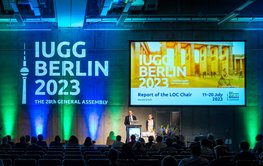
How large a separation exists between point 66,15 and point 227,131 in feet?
25.2

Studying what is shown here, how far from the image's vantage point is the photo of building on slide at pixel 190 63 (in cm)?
1909

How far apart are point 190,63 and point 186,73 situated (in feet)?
1.36

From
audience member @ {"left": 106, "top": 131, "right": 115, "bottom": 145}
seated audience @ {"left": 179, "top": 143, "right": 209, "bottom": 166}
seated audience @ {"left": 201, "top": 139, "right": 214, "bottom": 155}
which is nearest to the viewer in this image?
seated audience @ {"left": 179, "top": 143, "right": 209, "bottom": 166}

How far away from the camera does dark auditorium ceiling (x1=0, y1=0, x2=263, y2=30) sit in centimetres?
1775

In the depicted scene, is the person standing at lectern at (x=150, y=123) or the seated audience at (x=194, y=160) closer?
the seated audience at (x=194, y=160)

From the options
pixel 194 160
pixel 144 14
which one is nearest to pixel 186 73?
pixel 144 14

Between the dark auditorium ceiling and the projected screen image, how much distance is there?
89 cm

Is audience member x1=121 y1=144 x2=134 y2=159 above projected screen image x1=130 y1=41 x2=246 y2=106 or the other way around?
the other way around

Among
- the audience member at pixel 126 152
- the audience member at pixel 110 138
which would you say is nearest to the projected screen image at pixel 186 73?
the audience member at pixel 110 138

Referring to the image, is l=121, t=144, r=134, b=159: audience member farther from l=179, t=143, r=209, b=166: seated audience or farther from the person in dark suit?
the person in dark suit

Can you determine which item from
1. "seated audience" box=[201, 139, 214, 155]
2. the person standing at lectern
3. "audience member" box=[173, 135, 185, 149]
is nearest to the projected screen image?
the person standing at lectern

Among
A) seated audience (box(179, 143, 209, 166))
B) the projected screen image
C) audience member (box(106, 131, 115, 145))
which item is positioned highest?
the projected screen image

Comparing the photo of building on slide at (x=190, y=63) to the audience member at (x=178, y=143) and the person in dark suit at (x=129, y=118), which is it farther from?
the audience member at (x=178, y=143)

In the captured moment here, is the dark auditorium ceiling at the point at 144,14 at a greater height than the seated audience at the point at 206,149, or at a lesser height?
greater
